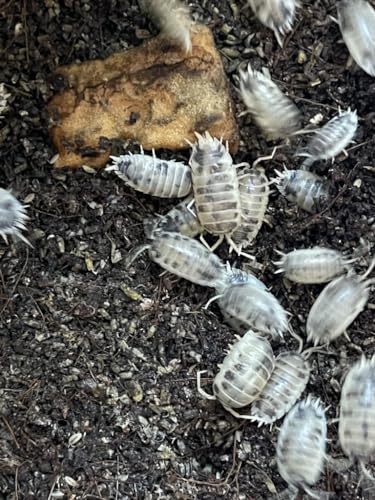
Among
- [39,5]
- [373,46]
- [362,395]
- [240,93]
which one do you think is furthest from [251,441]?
[39,5]

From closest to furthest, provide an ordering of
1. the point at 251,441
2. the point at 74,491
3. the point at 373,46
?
the point at 74,491, the point at 251,441, the point at 373,46

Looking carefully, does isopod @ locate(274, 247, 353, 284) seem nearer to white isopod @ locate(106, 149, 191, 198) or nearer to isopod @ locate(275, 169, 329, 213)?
isopod @ locate(275, 169, 329, 213)

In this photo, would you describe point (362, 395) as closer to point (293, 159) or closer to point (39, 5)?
point (293, 159)

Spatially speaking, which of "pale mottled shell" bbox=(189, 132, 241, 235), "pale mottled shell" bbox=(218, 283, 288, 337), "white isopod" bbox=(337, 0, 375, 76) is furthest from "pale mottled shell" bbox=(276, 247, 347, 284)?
"white isopod" bbox=(337, 0, 375, 76)

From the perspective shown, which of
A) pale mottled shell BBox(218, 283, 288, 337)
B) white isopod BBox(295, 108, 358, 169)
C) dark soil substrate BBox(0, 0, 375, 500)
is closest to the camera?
dark soil substrate BBox(0, 0, 375, 500)

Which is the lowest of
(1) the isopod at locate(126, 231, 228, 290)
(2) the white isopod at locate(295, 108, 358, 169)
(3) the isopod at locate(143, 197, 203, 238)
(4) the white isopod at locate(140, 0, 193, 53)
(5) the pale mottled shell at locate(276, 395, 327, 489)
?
(5) the pale mottled shell at locate(276, 395, 327, 489)

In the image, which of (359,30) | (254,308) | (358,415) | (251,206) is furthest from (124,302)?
(359,30)

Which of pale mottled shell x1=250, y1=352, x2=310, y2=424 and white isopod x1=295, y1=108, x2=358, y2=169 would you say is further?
white isopod x1=295, y1=108, x2=358, y2=169
